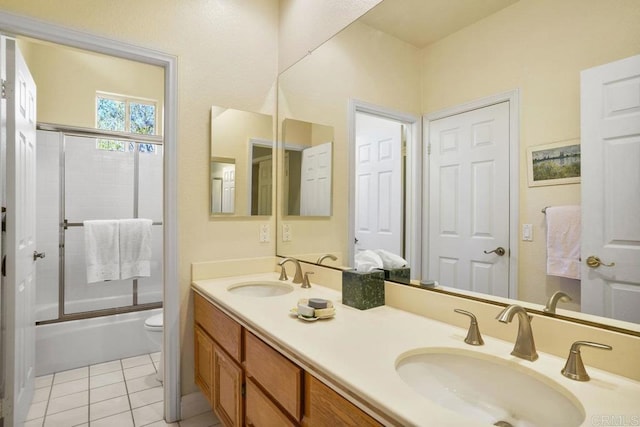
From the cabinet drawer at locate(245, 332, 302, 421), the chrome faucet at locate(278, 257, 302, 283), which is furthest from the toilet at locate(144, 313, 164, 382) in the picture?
the cabinet drawer at locate(245, 332, 302, 421)

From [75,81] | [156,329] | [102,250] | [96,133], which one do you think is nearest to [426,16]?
[156,329]

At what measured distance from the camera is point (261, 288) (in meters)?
2.02

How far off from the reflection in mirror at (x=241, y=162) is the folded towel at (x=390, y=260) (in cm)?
98

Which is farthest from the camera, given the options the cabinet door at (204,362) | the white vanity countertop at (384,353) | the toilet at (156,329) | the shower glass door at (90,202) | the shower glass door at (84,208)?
the shower glass door at (90,202)

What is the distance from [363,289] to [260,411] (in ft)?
1.96

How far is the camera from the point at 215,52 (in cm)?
204

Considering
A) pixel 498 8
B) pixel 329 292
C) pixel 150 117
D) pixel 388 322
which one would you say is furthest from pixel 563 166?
pixel 150 117

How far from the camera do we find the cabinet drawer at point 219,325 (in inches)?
56.4

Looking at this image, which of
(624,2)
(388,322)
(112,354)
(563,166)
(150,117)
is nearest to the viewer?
(624,2)

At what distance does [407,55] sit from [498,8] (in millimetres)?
385

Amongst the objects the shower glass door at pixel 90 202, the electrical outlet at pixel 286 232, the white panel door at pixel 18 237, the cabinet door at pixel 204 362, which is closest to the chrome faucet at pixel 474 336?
the cabinet door at pixel 204 362

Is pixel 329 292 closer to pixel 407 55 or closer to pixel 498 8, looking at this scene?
pixel 407 55

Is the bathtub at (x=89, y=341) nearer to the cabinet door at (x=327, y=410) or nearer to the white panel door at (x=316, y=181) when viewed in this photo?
the white panel door at (x=316, y=181)

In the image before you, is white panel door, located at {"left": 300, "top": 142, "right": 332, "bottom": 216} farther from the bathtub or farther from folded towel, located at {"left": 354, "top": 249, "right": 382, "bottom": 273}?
the bathtub
